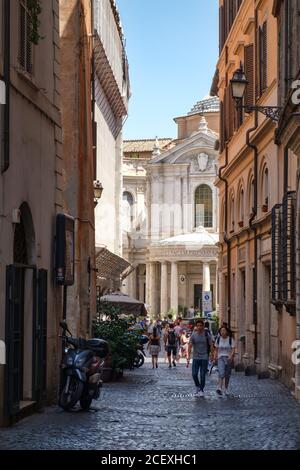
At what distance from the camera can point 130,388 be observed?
23.2 metres

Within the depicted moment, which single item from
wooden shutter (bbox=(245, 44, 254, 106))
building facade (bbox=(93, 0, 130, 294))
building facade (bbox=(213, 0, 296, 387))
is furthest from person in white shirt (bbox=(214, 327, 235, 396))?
building facade (bbox=(93, 0, 130, 294))

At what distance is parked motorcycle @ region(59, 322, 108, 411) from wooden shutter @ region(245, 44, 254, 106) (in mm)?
14652

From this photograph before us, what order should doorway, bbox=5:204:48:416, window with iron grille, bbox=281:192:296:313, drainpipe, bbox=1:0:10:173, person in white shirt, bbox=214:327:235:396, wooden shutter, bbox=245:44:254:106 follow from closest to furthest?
drainpipe, bbox=1:0:10:173, doorway, bbox=5:204:48:416, window with iron grille, bbox=281:192:296:313, person in white shirt, bbox=214:327:235:396, wooden shutter, bbox=245:44:254:106

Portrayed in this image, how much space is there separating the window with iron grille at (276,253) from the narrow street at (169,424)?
1979 mm

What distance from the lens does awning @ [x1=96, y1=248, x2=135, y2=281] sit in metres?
46.7

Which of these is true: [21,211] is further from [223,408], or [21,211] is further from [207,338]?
[207,338]

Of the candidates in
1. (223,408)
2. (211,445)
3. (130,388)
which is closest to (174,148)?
(130,388)

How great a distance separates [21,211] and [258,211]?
1466 cm

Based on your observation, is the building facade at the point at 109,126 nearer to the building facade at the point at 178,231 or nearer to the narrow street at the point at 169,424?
the building facade at the point at 178,231

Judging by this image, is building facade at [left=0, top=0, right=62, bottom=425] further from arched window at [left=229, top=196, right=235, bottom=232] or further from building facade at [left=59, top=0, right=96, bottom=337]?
arched window at [left=229, top=196, right=235, bottom=232]

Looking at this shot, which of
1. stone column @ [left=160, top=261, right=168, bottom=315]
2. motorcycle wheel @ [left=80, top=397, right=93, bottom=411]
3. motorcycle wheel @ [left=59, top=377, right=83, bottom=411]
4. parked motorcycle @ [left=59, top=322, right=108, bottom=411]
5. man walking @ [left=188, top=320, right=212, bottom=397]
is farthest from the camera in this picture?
stone column @ [left=160, top=261, right=168, bottom=315]

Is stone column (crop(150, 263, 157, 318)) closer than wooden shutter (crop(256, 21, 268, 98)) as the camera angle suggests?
No

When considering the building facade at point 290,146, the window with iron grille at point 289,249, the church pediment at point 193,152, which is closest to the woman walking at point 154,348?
the building facade at point 290,146

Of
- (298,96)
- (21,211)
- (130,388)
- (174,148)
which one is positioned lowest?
(130,388)
